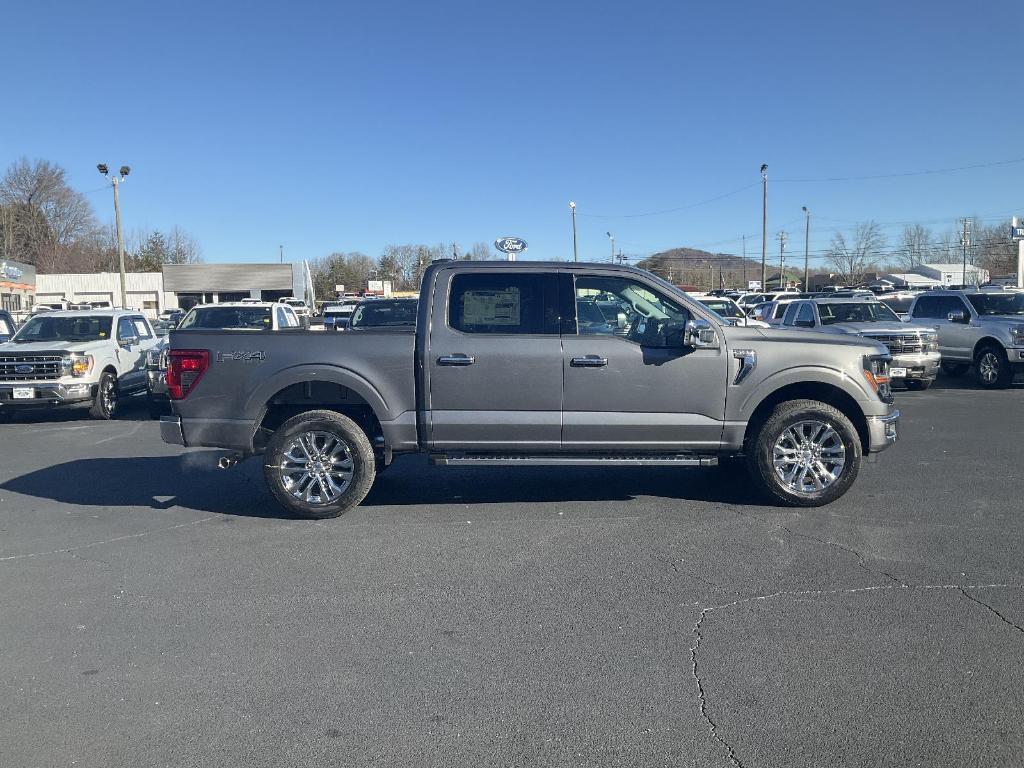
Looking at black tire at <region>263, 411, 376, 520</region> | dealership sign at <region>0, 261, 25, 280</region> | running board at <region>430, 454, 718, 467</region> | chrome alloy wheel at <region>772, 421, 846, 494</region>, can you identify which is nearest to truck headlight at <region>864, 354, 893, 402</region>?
chrome alloy wheel at <region>772, 421, 846, 494</region>

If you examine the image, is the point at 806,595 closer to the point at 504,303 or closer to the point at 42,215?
the point at 504,303

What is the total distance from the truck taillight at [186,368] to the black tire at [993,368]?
14730mm

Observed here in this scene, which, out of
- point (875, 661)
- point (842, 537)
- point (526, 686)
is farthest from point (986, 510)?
point (526, 686)

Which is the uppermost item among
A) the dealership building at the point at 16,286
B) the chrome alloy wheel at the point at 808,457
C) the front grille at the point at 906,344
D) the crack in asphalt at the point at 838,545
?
the dealership building at the point at 16,286

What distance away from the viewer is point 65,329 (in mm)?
14219

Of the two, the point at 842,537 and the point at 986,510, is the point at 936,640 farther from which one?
the point at 986,510

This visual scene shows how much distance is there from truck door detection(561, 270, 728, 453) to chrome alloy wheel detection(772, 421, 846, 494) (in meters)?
0.59

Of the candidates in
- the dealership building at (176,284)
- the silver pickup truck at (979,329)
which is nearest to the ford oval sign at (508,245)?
the silver pickup truck at (979,329)

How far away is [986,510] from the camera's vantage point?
22.6ft

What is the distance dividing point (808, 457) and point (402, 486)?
3795 mm

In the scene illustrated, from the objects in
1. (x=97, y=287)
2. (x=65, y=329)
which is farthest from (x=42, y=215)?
(x=65, y=329)

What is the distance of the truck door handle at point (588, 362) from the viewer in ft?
22.1

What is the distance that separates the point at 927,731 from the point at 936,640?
102cm

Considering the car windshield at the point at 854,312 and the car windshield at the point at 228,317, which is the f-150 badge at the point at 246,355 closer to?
the car windshield at the point at 228,317
